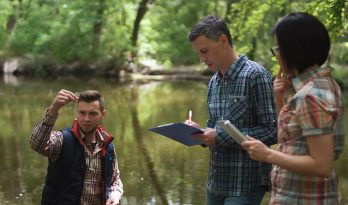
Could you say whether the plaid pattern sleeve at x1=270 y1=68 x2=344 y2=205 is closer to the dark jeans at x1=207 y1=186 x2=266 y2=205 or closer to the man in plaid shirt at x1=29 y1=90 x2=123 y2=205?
the dark jeans at x1=207 y1=186 x2=266 y2=205

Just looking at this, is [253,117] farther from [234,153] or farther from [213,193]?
[213,193]

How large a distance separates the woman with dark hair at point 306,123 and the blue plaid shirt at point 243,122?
2.30 feet

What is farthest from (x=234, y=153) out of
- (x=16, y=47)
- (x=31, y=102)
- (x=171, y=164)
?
(x=16, y=47)

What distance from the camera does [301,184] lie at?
7.82 feet

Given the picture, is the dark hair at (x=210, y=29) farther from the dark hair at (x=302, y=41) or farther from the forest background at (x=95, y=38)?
the forest background at (x=95, y=38)

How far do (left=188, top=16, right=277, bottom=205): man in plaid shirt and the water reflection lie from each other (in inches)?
138

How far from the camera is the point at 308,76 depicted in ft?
7.75

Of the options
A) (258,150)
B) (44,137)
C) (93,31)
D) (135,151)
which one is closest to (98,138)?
(44,137)

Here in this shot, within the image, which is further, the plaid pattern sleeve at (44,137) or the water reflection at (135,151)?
the water reflection at (135,151)

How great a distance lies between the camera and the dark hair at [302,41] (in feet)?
7.63

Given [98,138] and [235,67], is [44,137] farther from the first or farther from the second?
[235,67]

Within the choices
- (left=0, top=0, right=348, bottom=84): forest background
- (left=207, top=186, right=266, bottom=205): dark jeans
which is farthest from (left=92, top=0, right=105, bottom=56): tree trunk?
(left=207, top=186, right=266, bottom=205): dark jeans

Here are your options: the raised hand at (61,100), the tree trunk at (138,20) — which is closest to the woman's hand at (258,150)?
the raised hand at (61,100)

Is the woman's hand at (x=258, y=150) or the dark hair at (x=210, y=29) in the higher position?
the dark hair at (x=210, y=29)
